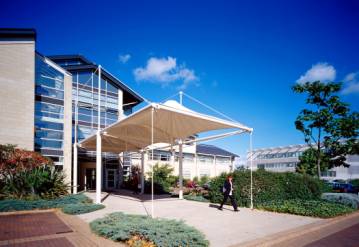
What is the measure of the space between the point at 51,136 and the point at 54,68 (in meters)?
5.56

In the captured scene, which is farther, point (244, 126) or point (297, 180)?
Result: point (297, 180)

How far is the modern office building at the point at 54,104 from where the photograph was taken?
17.4 metres

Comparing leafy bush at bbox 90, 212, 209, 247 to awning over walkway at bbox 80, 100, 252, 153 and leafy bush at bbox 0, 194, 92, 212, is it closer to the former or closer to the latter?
awning over walkway at bbox 80, 100, 252, 153

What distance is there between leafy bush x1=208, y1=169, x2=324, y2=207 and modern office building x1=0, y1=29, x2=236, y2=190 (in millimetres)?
5131

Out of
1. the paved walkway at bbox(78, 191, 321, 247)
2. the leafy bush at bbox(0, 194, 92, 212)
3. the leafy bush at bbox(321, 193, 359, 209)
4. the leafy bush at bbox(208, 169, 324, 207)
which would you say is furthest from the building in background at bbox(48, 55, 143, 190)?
the leafy bush at bbox(321, 193, 359, 209)

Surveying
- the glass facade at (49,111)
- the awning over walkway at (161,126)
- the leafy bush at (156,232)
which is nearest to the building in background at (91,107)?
the glass facade at (49,111)

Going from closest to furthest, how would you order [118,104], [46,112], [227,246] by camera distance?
[227,246] < [46,112] < [118,104]

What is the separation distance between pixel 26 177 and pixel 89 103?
1157 cm

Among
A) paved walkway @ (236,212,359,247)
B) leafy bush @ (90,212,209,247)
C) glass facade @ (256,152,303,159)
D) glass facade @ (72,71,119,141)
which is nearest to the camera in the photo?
leafy bush @ (90,212,209,247)

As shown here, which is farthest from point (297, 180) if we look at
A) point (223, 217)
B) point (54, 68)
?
point (54, 68)

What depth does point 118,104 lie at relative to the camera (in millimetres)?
26828

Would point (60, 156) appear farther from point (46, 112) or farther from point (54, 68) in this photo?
point (54, 68)

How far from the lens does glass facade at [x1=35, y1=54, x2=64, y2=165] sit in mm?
19250

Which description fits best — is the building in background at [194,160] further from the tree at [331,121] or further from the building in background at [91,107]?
the tree at [331,121]
